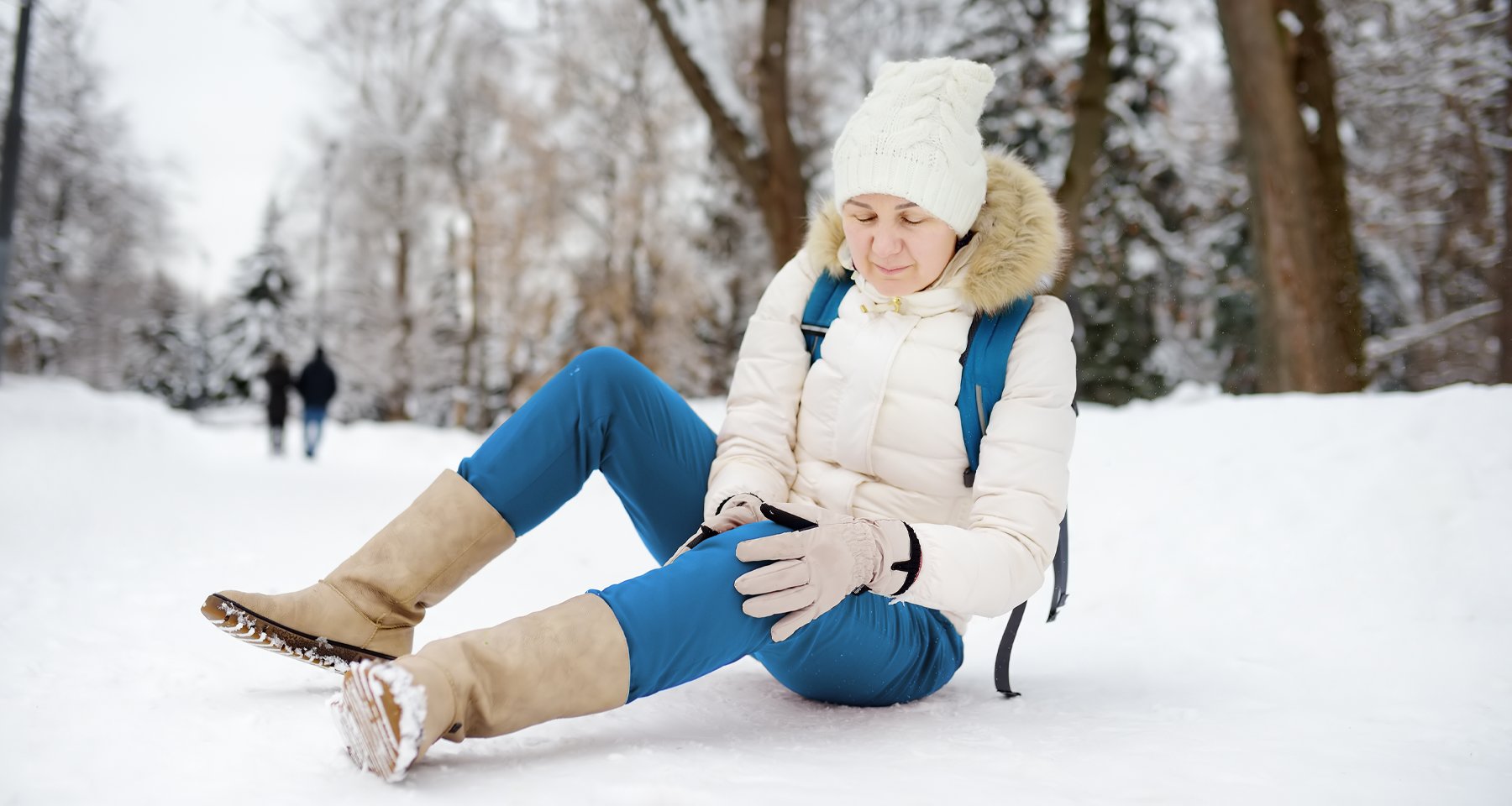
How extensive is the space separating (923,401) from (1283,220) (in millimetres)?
4827

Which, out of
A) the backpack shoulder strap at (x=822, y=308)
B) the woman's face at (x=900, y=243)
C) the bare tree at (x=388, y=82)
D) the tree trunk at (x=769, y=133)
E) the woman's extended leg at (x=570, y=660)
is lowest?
the woman's extended leg at (x=570, y=660)

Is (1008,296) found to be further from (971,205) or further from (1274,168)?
(1274,168)

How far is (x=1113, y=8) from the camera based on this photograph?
37.8 feet

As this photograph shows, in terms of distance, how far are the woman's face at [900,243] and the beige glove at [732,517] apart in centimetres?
56

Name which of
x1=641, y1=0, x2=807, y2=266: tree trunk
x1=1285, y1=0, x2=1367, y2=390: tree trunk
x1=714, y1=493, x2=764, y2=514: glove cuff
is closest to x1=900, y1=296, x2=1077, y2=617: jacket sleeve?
x1=714, y1=493, x2=764, y2=514: glove cuff

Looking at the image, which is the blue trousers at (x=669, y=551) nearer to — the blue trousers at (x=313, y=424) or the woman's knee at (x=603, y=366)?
the woman's knee at (x=603, y=366)

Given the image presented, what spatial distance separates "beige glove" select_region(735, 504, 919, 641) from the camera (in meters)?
1.54

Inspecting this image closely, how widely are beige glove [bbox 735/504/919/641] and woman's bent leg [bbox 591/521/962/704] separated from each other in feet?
0.13

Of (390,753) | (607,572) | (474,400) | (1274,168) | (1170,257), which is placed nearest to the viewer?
(390,753)

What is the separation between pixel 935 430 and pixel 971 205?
1.55 ft

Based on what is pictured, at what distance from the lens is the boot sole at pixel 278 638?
167cm

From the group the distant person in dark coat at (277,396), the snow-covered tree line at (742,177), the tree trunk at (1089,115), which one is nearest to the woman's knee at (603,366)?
the snow-covered tree line at (742,177)

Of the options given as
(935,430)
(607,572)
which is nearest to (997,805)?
(935,430)

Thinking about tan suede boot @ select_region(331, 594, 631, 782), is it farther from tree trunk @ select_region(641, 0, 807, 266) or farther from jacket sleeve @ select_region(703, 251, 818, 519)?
tree trunk @ select_region(641, 0, 807, 266)
